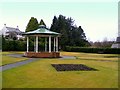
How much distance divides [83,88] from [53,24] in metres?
55.6

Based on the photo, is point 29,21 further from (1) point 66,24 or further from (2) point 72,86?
(2) point 72,86

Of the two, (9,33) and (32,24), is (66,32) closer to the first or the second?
(32,24)

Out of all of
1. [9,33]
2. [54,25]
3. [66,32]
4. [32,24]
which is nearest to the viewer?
[32,24]

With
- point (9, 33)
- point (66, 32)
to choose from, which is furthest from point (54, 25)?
point (9, 33)

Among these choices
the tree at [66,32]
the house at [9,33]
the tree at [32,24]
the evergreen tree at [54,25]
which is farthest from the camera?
the house at [9,33]

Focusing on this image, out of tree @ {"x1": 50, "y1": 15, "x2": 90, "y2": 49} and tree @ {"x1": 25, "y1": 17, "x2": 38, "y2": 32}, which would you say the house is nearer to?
tree @ {"x1": 50, "y1": 15, "x2": 90, "y2": 49}

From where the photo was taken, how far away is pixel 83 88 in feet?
29.5

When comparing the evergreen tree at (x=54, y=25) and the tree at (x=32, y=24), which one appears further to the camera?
the evergreen tree at (x=54, y=25)

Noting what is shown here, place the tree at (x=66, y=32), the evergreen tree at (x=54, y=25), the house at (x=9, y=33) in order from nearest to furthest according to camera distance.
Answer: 1. the tree at (x=66, y=32)
2. the evergreen tree at (x=54, y=25)
3. the house at (x=9, y=33)

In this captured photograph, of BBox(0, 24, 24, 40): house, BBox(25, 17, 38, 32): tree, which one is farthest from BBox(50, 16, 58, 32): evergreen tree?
BBox(0, 24, 24, 40): house

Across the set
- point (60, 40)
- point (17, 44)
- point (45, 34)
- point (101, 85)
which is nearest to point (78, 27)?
point (60, 40)

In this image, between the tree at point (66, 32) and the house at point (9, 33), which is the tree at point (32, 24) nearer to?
the tree at point (66, 32)

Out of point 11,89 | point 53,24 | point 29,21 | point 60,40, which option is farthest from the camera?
point 53,24

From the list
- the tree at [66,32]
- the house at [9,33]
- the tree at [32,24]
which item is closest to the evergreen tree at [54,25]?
the tree at [66,32]
